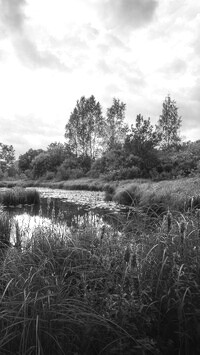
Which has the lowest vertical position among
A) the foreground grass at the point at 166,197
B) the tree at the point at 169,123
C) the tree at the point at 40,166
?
the foreground grass at the point at 166,197

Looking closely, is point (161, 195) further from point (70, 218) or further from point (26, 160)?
point (26, 160)

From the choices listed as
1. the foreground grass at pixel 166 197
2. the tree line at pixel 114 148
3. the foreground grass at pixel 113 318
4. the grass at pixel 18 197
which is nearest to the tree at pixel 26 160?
the tree line at pixel 114 148

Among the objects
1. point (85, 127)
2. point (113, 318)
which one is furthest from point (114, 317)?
point (85, 127)

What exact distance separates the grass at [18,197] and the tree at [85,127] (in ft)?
94.7

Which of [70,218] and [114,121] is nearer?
[70,218]

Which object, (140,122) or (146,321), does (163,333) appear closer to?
(146,321)

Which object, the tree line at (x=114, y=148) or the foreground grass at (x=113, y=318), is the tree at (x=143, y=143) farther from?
the foreground grass at (x=113, y=318)

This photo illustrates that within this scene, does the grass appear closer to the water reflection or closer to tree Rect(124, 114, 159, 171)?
the water reflection

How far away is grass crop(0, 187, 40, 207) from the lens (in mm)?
14078

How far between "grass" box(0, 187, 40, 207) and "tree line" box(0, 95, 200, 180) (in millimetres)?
11392

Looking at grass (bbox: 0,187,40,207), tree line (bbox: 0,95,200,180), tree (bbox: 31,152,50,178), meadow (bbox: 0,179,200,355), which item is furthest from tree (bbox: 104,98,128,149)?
meadow (bbox: 0,179,200,355)

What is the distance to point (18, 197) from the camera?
14.5 metres

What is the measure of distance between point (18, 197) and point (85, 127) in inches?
1191

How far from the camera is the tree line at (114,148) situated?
25391 millimetres
